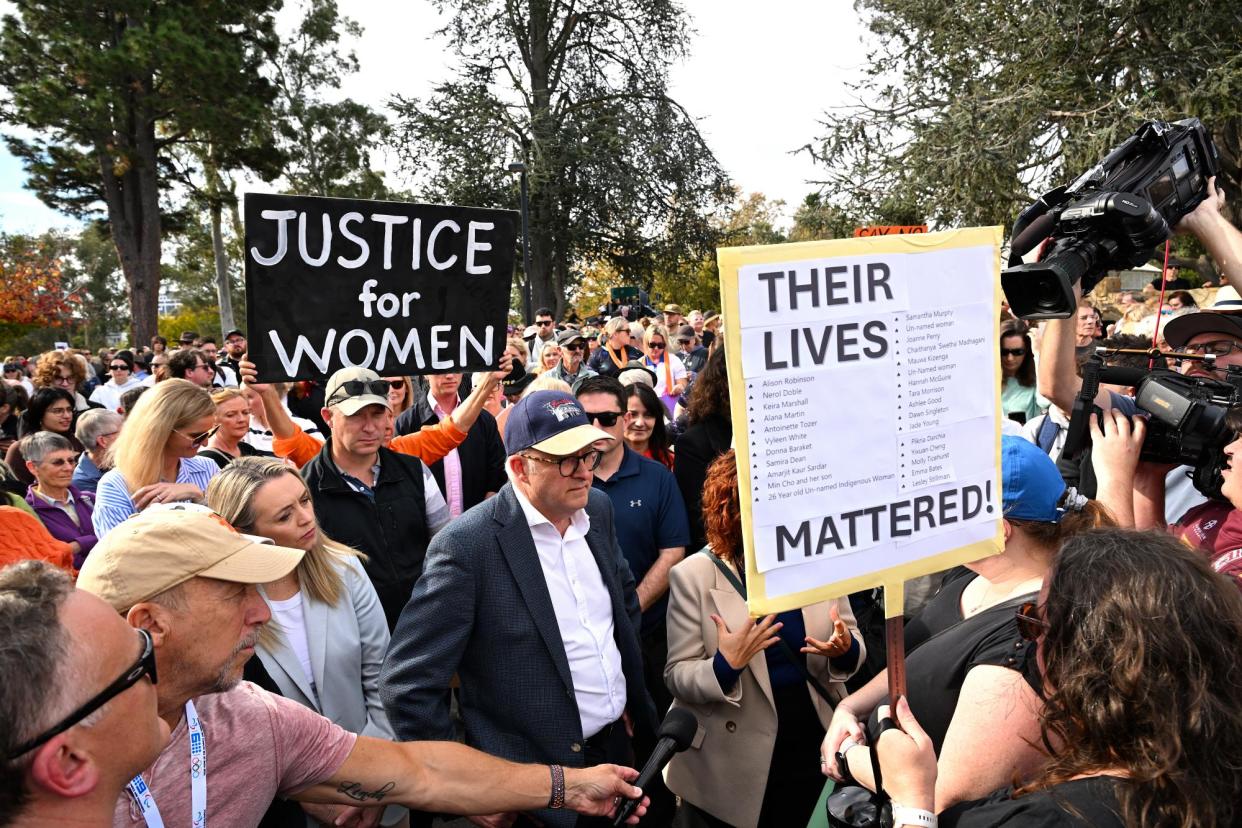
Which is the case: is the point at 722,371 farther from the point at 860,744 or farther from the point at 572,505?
the point at 860,744

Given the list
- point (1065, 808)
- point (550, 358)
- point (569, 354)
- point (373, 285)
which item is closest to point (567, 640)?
point (1065, 808)

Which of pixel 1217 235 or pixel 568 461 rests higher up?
pixel 1217 235

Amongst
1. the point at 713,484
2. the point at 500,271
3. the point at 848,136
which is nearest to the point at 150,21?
the point at 848,136

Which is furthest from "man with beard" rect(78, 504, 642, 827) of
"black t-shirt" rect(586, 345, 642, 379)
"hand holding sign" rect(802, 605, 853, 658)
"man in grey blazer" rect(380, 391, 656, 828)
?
"black t-shirt" rect(586, 345, 642, 379)

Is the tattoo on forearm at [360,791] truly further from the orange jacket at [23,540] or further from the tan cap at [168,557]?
the orange jacket at [23,540]

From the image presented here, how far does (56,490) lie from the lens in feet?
16.0

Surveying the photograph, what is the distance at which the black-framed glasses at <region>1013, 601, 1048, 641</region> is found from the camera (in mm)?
1667

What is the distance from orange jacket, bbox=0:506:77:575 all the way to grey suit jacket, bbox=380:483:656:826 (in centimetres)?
154

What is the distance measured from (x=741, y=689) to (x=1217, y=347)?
2453mm

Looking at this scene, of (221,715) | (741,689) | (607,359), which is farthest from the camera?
(607,359)

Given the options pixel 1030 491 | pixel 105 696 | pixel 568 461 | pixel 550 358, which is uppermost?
pixel 550 358

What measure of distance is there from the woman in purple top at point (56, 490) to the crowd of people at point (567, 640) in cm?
2

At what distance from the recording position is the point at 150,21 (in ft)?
69.0

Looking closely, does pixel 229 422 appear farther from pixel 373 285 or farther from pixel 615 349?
pixel 615 349
